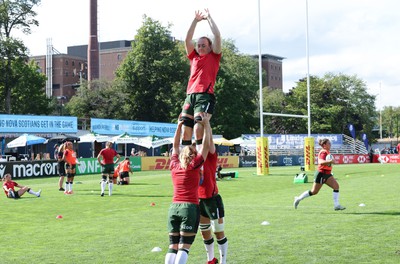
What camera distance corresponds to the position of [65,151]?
87.4 ft

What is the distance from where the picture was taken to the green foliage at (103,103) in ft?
292

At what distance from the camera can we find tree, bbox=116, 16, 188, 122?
8925 centimetres

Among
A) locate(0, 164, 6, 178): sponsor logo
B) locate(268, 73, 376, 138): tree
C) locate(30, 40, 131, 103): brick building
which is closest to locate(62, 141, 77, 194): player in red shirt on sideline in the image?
locate(0, 164, 6, 178): sponsor logo

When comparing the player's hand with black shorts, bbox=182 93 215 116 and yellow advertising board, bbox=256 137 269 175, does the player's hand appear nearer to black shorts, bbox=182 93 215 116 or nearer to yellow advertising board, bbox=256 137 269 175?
black shorts, bbox=182 93 215 116

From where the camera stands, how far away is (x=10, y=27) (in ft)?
241

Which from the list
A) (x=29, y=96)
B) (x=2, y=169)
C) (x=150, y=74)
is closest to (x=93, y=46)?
(x=150, y=74)

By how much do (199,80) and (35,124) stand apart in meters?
43.1

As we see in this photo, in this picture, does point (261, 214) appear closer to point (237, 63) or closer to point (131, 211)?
point (131, 211)

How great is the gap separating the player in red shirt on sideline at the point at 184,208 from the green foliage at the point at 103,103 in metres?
80.9

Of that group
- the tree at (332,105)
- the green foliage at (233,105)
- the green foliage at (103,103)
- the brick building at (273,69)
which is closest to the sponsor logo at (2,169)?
the green foliage at (233,105)

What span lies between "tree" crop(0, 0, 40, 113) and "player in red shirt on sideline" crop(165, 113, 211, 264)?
6683cm

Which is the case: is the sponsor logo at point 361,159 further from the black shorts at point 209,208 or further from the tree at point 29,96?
the black shorts at point 209,208

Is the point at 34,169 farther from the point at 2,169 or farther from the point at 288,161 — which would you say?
the point at 288,161

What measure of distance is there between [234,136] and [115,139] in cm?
3589
